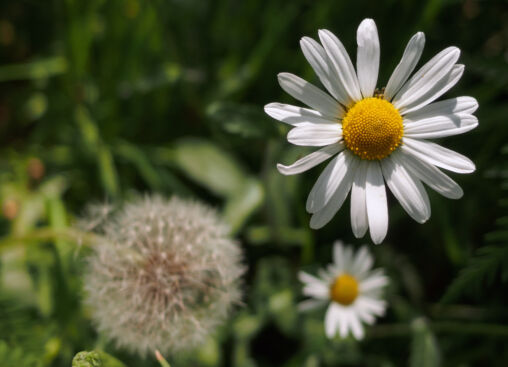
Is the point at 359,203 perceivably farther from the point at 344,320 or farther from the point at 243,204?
the point at 243,204

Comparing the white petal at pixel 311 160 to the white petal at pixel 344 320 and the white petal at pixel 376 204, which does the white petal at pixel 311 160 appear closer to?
the white petal at pixel 376 204

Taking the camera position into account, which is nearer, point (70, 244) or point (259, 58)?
point (70, 244)

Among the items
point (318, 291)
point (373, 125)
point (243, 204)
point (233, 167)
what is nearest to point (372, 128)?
point (373, 125)

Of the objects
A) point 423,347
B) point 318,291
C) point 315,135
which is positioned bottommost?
point 423,347

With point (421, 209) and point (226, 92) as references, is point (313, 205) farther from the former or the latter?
point (226, 92)

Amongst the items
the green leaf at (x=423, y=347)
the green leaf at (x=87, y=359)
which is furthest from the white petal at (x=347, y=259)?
the green leaf at (x=87, y=359)

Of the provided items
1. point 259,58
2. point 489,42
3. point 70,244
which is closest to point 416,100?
point 259,58
